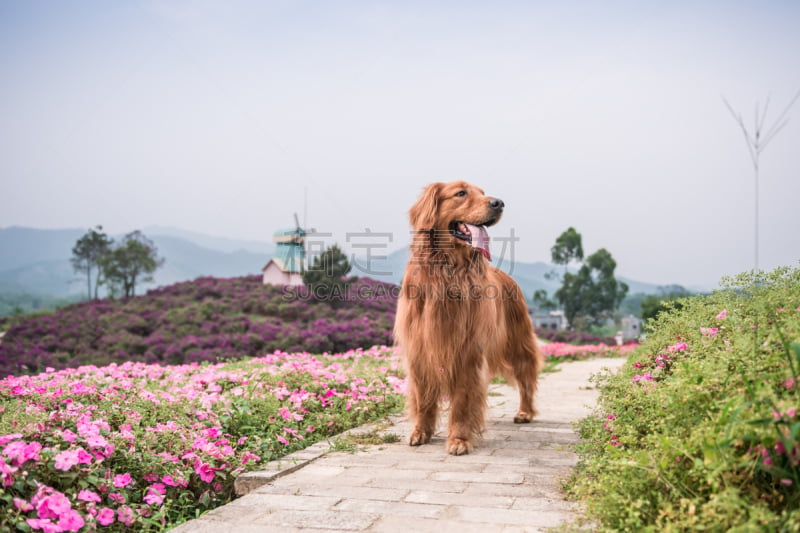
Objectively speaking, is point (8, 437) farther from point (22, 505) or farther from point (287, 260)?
point (287, 260)

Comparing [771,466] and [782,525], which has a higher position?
[771,466]

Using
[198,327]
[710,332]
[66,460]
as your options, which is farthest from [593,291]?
[66,460]

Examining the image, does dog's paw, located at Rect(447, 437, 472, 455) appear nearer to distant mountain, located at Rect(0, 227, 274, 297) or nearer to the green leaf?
the green leaf

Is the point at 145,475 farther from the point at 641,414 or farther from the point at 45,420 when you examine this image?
the point at 641,414

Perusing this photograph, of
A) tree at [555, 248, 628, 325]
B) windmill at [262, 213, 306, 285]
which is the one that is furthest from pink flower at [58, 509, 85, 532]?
tree at [555, 248, 628, 325]

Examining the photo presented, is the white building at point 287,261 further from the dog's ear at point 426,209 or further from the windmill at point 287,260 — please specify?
the dog's ear at point 426,209

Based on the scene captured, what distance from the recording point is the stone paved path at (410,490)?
2.57 metres

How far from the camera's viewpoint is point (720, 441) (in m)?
2.10

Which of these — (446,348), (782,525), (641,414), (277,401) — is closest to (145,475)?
(277,401)

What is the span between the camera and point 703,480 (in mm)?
2139

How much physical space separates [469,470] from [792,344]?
1921 mm

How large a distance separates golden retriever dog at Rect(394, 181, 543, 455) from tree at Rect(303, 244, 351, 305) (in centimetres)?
1189

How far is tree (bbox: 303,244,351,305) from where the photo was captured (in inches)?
639

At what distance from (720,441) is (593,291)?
27.1 meters
